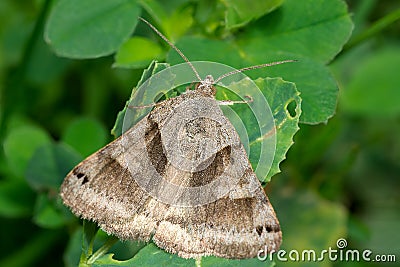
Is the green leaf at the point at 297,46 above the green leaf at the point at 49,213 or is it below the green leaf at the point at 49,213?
above

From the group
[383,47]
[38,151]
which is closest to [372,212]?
[383,47]

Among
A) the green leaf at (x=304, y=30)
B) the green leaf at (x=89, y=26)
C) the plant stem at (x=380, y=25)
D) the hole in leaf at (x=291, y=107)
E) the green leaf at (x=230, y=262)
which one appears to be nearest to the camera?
the green leaf at (x=230, y=262)

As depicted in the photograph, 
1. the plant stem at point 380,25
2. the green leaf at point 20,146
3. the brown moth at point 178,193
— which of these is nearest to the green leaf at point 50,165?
the green leaf at point 20,146

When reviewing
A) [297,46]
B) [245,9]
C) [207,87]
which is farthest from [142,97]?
[297,46]

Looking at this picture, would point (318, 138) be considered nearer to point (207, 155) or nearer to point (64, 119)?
point (207, 155)

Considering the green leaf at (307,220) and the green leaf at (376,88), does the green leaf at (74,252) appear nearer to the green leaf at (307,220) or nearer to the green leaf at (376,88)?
the green leaf at (307,220)

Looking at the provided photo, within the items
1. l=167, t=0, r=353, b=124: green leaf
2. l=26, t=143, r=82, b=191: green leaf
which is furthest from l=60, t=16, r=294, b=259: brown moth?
l=26, t=143, r=82, b=191: green leaf
